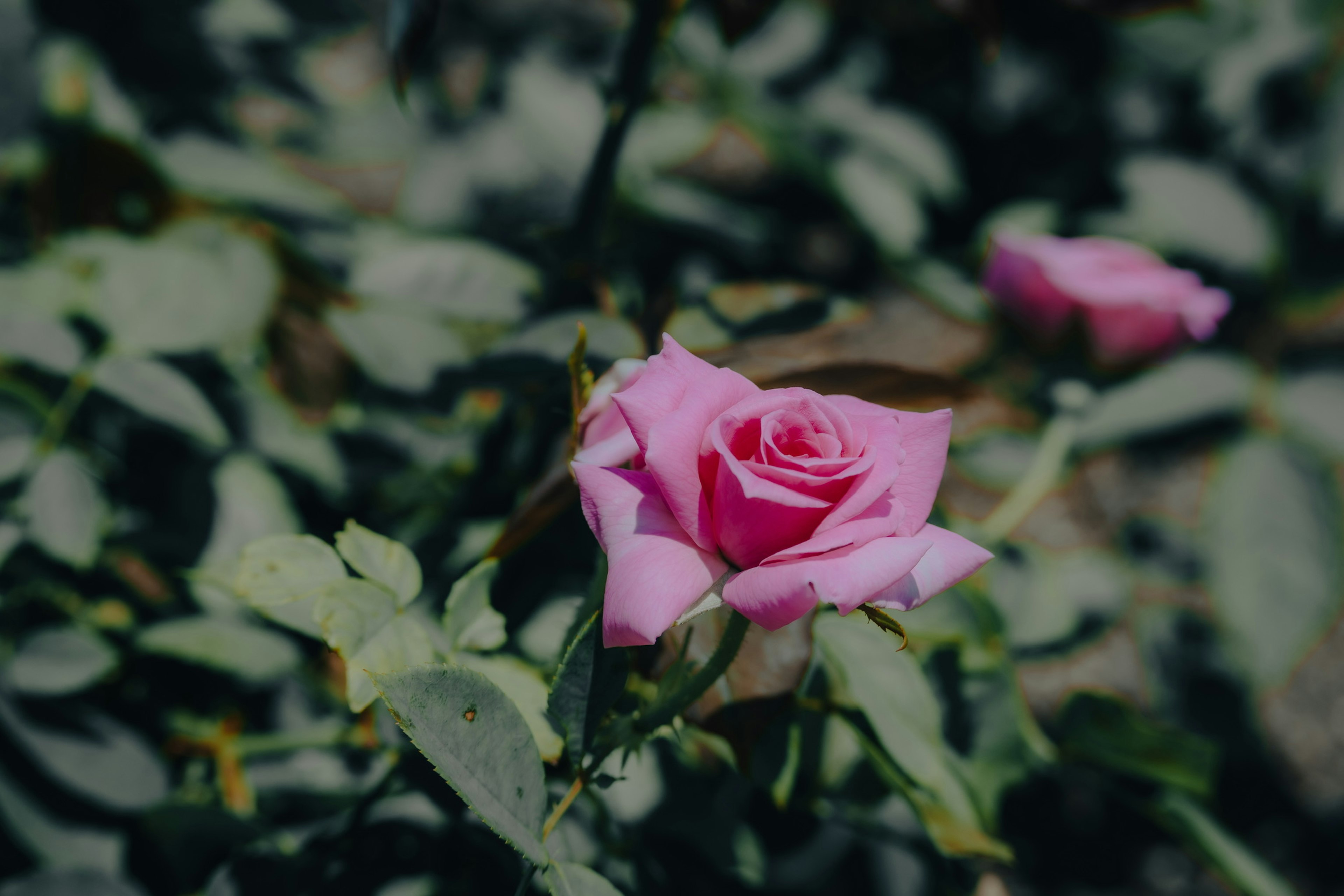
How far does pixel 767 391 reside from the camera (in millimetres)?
359

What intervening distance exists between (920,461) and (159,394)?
55cm

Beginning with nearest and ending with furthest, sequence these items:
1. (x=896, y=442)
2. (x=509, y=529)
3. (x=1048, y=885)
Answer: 1. (x=896, y=442)
2. (x=509, y=529)
3. (x=1048, y=885)

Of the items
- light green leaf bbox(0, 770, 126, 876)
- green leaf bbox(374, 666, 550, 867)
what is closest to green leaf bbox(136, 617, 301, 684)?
light green leaf bbox(0, 770, 126, 876)

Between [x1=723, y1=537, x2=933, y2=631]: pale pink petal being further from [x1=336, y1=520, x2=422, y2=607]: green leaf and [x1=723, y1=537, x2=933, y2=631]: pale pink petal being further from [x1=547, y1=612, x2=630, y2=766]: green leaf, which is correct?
[x1=336, y1=520, x2=422, y2=607]: green leaf

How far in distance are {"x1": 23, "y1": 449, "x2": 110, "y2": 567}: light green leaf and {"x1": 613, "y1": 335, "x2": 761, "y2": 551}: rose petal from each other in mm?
466

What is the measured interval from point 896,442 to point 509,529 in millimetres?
211

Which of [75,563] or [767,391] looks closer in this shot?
[767,391]

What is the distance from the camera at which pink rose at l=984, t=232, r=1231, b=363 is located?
27.7 inches

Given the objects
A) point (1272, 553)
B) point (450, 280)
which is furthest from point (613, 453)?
point (1272, 553)

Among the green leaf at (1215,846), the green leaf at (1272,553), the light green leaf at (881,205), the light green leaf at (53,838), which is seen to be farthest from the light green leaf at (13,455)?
the green leaf at (1272,553)

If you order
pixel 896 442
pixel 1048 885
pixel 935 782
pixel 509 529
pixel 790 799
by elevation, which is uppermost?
pixel 896 442

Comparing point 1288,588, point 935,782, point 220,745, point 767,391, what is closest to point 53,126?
point 220,745

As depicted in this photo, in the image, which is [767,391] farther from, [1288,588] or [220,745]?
[1288,588]

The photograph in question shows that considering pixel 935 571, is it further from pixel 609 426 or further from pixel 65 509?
pixel 65 509
